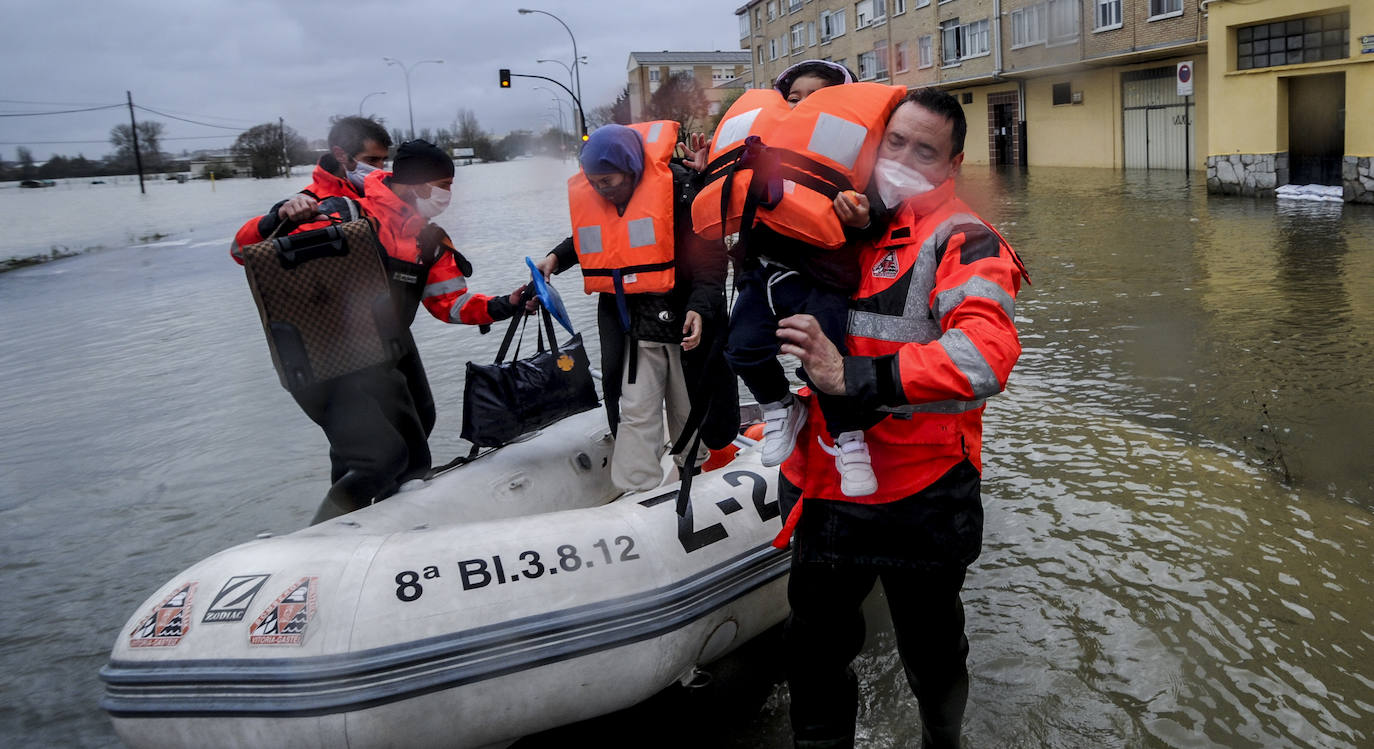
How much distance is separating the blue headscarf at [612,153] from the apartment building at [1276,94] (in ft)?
50.7

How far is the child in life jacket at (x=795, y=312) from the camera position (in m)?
2.19

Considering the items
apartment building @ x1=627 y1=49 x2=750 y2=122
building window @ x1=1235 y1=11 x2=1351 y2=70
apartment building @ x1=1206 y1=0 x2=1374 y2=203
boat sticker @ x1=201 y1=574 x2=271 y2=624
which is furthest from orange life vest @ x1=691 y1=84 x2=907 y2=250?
apartment building @ x1=627 y1=49 x2=750 y2=122

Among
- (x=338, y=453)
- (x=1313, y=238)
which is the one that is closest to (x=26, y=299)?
(x=338, y=453)

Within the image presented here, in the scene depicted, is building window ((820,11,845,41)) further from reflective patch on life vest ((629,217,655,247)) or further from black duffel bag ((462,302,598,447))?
reflective patch on life vest ((629,217,655,247))

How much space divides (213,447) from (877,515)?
20.4 ft

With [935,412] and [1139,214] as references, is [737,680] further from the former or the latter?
[1139,214]

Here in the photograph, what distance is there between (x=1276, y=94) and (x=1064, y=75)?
260 inches

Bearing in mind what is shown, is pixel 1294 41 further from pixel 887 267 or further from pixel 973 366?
pixel 973 366

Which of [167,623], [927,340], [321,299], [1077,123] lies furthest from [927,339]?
[1077,123]

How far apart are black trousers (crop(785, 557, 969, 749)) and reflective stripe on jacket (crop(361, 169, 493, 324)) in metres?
2.36

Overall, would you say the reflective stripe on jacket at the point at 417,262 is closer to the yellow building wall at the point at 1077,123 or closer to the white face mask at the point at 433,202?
the white face mask at the point at 433,202

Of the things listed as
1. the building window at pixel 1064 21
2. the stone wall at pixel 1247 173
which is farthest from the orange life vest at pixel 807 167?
the stone wall at pixel 1247 173

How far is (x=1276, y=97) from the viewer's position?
16156 millimetres

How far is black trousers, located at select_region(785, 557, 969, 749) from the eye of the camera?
7.80 feet
